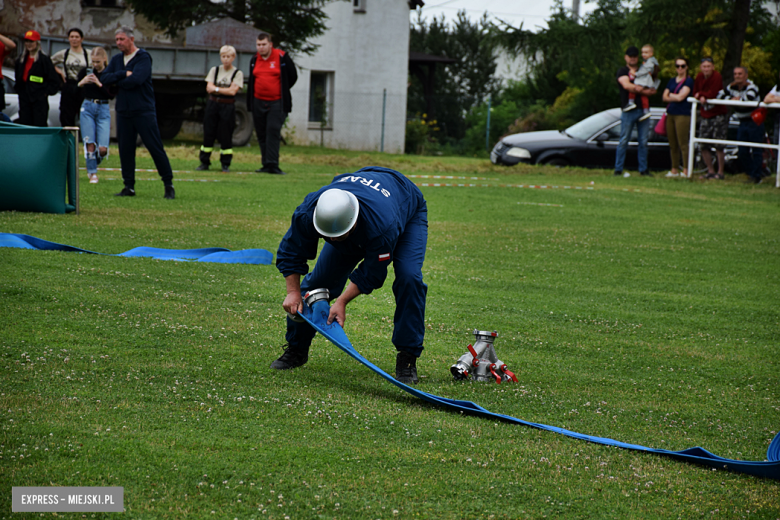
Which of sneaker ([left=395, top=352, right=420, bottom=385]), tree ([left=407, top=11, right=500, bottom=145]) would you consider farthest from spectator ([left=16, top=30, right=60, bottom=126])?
tree ([left=407, top=11, right=500, bottom=145])

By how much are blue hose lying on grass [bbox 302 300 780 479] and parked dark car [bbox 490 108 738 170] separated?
17.3 meters

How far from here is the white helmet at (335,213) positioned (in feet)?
14.0

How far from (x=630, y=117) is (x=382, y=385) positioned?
15.5 m

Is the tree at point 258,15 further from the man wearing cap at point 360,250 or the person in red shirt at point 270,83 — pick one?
the man wearing cap at point 360,250

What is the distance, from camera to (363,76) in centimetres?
3478

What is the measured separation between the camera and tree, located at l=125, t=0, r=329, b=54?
28.4 meters

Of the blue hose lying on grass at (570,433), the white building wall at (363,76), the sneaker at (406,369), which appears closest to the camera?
the blue hose lying on grass at (570,433)

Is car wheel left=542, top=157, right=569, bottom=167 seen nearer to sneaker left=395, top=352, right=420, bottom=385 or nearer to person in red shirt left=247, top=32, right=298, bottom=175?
person in red shirt left=247, top=32, right=298, bottom=175

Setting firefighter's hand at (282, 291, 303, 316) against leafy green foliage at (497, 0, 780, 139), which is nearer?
firefighter's hand at (282, 291, 303, 316)

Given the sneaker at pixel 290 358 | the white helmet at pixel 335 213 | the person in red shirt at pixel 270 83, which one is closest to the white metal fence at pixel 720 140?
the person in red shirt at pixel 270 83

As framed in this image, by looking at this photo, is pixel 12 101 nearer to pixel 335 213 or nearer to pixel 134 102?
pixel 134 102

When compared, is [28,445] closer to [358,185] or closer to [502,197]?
[358,185]

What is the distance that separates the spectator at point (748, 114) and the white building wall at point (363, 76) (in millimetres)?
17654

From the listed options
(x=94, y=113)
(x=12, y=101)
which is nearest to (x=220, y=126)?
(x=94, y=113)
